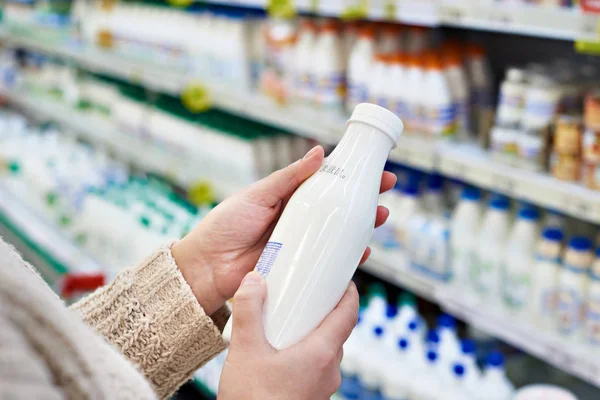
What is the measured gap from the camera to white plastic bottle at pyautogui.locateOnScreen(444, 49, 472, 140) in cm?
182

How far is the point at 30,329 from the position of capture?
0.42 meters

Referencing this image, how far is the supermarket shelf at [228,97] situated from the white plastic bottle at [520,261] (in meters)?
0.64

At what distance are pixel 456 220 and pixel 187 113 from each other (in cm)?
165

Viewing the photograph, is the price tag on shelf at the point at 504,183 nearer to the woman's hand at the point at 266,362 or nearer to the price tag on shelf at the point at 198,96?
the woman's hand at the point at 266,362

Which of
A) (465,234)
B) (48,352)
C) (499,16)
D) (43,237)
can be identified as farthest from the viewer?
(43,237)

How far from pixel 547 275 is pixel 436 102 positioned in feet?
1.86

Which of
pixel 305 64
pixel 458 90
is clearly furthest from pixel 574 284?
pixel 305 64

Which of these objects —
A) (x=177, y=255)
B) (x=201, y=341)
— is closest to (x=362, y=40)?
(x=177, y=255)

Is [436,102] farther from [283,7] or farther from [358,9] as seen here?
[283,7]

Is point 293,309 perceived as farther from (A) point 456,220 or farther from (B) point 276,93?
(B) point 276,93

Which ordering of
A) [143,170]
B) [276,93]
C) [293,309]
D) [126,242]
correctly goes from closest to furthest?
[293,309] → [276,93] → [126,242] → [143,170]

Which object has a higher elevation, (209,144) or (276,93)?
(276,93)

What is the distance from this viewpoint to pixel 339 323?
889mm

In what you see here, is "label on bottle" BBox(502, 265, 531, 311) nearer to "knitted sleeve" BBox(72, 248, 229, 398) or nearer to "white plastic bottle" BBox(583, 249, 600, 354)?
"white plastic bottle" BBox(583, 249, 600, 354)
